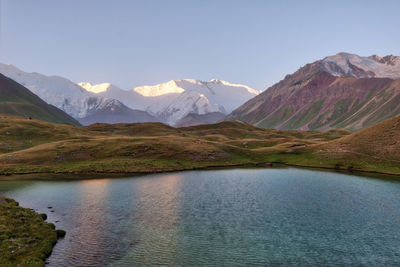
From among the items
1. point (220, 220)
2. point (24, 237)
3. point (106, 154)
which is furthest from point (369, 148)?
point (24, 237)

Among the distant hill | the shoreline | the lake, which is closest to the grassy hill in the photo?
the distant hill

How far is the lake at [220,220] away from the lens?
35.2 metres

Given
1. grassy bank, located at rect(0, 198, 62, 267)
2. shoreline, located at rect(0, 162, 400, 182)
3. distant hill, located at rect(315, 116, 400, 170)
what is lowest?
grassy bank, located at rect(0, 198, 62, 267)

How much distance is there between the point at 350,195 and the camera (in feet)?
222

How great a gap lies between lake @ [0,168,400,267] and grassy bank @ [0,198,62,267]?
73.1 inches

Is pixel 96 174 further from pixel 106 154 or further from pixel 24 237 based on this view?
pixel 24 237

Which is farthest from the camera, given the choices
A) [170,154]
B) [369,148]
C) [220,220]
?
[170,154]

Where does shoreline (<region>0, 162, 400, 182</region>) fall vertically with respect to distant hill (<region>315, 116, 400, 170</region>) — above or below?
below

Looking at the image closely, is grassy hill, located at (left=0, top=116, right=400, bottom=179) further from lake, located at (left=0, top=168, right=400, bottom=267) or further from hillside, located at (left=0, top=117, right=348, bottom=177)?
lake, located at (left=0, top=168, right=400, bottom=267)

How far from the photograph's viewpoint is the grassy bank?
33.1 m

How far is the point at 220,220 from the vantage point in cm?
4909

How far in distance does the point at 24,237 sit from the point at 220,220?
95.0ft

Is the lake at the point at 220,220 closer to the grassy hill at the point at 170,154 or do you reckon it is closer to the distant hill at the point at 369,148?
the grassy hill at the point at 170,154

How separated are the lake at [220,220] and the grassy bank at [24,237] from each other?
1857mm
